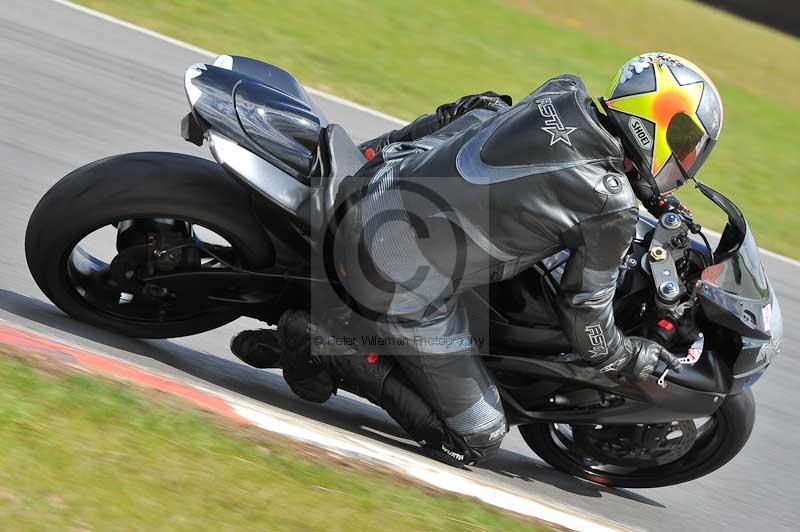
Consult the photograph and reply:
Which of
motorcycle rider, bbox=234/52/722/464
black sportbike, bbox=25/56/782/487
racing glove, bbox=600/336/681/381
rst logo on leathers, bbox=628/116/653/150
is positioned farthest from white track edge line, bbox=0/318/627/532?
rst logo on leathers, bbox=628/116/653/150

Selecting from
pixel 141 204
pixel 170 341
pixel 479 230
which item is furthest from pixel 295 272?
pixel 170 341

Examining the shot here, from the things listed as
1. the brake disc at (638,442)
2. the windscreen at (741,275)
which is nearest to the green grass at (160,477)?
the brake disc at (638,442)

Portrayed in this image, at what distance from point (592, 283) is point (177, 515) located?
150 cm

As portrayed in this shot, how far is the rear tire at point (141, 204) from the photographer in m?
3.71

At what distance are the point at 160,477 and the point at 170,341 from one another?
148cm

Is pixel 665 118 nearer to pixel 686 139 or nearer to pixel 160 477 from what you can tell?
pixel 686 139

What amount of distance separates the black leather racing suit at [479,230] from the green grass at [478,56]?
14.6 ft

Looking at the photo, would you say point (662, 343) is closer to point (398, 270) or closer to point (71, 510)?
point (398, 270)

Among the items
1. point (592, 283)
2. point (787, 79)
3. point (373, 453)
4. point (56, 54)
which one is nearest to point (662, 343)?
point (592, 283)

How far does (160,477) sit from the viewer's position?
3002mm

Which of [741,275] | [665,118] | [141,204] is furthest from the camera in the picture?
[741,275]

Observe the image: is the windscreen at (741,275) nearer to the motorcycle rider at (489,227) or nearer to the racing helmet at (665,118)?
the motorcycle rider at (489,227)

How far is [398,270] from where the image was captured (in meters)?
3.67

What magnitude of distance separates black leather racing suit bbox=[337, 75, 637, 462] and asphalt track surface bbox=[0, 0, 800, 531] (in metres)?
0.51
